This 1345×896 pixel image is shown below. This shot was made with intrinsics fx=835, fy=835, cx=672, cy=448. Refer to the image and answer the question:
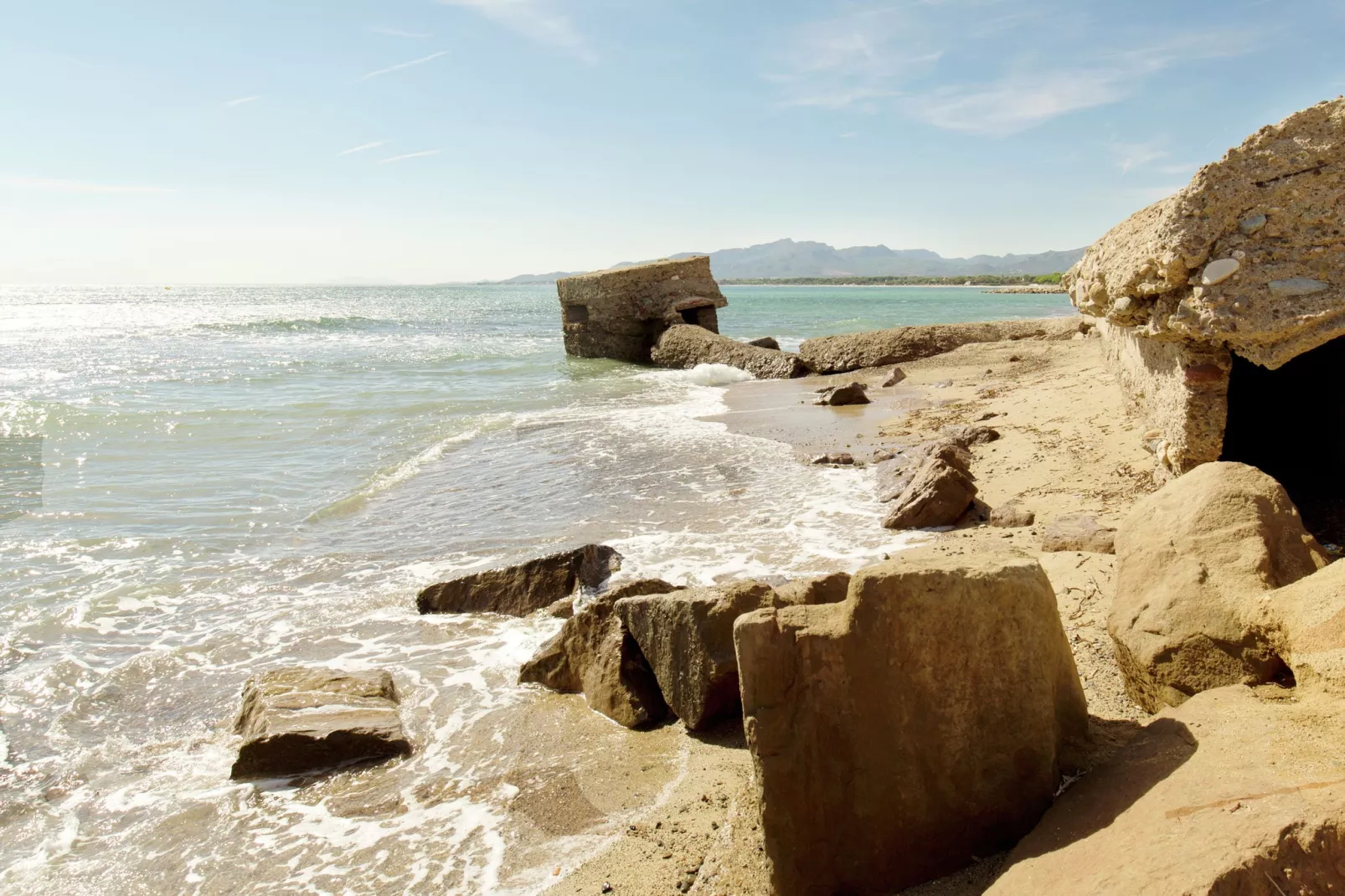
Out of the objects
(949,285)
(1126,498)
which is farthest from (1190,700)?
(949,285)

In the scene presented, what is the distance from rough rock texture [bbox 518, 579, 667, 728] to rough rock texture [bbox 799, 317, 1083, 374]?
42.3ft

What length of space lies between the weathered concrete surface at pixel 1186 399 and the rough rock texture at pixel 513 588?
357cm

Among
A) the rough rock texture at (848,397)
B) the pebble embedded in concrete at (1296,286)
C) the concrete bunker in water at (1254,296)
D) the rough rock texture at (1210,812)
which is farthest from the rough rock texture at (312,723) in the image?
the rough rock texture at (848,397)

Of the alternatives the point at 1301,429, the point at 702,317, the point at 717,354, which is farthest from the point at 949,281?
the point at 1301,429

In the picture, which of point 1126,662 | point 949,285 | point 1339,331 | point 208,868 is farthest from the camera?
point 949,285

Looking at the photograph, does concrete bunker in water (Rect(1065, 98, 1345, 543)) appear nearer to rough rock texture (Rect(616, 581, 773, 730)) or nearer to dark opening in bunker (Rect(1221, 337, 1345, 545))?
dark opening in bunker (Rect(1221, 337, 1345, 545))

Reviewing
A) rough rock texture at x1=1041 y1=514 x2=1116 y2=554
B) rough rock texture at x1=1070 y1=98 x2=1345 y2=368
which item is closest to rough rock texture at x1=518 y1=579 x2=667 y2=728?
rough rock texture at x1=1041 y1=514 x2=1116 y2=554

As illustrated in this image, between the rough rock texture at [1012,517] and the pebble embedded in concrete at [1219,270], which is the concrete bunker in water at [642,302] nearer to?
the rough rock texture at [1012,517]

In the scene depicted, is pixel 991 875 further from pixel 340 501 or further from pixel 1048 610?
pixel 340 501

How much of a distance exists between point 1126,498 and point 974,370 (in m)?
9.14

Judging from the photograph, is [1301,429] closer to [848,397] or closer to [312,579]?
[312,579]

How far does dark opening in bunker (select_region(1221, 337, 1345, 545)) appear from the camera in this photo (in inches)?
181

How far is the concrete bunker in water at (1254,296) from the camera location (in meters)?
3.86

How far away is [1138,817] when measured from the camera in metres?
2.03
